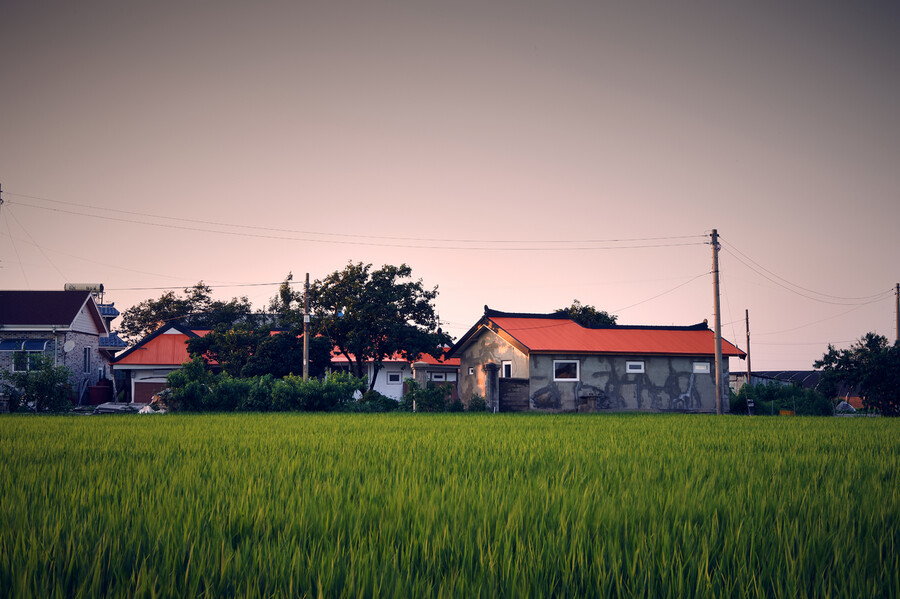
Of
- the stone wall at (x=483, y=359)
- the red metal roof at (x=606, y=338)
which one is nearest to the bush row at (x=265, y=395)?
the stone wall at (x=483, y=359)

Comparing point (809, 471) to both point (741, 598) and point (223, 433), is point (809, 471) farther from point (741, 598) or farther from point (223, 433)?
point (223, 433)

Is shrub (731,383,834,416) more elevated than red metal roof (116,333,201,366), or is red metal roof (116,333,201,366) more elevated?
red metal roof (116,333,201,366)

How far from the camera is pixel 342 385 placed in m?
23.4

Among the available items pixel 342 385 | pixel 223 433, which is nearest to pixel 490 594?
pixel 223 433

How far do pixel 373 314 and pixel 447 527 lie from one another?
28.8 metres

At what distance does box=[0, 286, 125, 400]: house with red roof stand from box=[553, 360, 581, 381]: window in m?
26.5

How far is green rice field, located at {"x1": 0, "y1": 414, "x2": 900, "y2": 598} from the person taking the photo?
7.85 ft

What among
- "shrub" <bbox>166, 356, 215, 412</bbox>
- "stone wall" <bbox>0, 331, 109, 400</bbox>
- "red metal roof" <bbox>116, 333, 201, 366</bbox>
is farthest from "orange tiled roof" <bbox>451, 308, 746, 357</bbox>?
"stone wall" <bbox>0, 331, 109, 400</bbox>

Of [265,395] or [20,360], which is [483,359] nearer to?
[265,395]

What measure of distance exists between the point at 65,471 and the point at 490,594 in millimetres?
5393

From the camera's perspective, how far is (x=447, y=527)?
3156 millimetres

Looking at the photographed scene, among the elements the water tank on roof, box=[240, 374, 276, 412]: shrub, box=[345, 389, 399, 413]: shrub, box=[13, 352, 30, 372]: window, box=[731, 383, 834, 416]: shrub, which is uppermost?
the water tank on roof

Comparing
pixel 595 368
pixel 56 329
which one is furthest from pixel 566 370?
pixel 56 329

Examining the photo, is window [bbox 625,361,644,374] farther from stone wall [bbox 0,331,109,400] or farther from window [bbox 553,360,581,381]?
stone wall [bbox 0,331,109,400]
